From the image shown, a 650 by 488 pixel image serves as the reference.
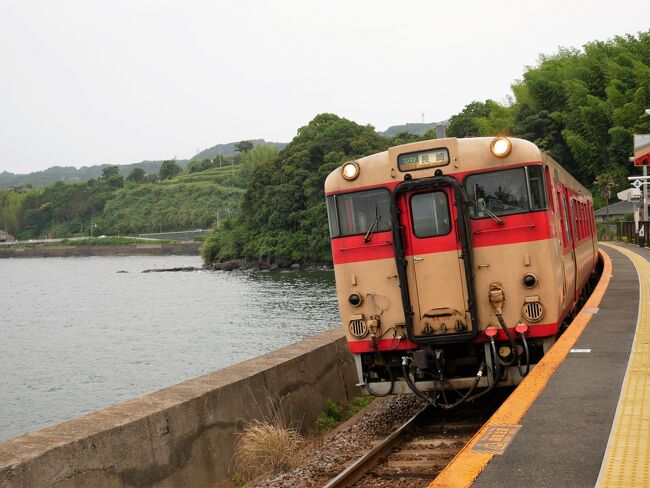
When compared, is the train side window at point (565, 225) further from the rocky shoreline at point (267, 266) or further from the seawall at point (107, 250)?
the seawall at point (107, 250)

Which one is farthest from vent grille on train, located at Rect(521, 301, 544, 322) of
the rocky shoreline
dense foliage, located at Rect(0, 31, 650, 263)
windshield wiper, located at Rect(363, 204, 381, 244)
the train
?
the rocky shoreline

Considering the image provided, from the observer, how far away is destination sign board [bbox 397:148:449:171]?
9.05 meters

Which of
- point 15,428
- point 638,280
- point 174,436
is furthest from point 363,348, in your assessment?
point 15,428

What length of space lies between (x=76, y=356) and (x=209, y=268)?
215 feet

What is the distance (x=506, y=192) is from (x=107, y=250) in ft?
574

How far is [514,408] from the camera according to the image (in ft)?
20.8

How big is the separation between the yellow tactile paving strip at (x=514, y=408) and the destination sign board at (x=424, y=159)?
7.78 feet

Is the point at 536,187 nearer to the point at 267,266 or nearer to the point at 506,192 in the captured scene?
the point at 506,192

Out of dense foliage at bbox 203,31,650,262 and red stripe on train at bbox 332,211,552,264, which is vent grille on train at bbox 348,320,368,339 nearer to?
red stripe on train at bbox 332,211,552,264

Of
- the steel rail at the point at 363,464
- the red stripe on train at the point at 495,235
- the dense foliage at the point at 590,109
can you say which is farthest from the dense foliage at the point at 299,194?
the steel rail at the point at 363,464

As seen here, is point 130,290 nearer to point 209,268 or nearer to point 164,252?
point 209,268

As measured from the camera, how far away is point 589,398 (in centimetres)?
643

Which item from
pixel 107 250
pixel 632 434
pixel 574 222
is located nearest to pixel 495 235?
pixel 632 434

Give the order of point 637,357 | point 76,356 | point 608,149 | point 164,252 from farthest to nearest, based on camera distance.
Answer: point 164,252, point 608,149, point 76,356, point 637,357
